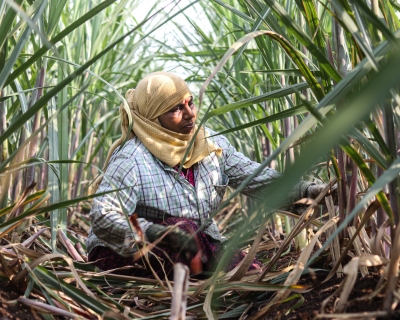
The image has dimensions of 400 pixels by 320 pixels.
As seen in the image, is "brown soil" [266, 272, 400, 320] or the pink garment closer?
"brown soil" [266, 272, 400, 320]

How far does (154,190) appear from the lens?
1.64 meters

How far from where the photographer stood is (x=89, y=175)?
3.23 metres

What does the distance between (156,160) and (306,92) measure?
1.40ft

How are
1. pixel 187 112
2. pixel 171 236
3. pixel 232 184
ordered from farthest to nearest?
pixel 232 184, pixel 187 112, pixel 171 236

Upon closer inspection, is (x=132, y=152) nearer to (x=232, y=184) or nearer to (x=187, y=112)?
(x=187, y=112)

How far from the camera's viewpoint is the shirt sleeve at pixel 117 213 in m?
1.49

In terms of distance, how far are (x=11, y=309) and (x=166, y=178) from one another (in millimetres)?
778

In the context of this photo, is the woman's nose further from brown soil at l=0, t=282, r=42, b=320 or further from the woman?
brown soil at l=0, t=282, r=42, b=320

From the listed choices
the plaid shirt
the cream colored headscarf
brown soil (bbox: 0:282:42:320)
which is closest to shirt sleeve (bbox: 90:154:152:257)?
the plaid shirt

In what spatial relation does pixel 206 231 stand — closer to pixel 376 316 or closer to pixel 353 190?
pixel 353 190

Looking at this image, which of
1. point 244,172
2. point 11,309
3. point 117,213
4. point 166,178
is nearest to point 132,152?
point 166,178

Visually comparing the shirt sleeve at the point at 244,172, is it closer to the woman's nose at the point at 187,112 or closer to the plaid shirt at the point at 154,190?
the plaid shirt at the point at 154,190

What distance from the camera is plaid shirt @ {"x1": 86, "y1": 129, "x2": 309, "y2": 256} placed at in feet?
4.99

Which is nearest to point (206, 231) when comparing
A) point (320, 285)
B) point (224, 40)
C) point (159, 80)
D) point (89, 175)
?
point (159, 80)
